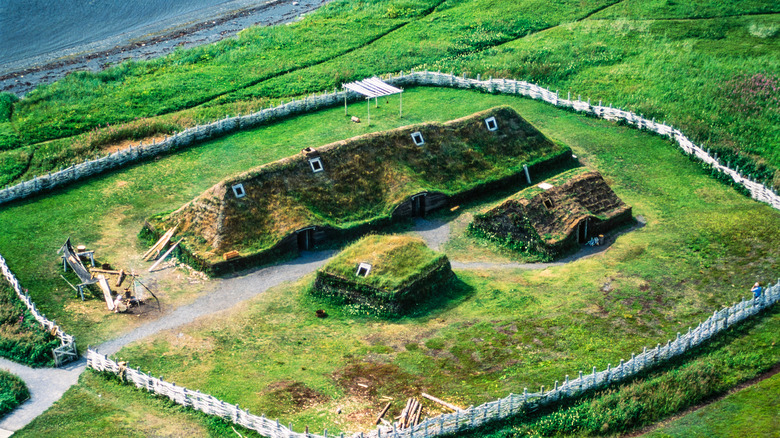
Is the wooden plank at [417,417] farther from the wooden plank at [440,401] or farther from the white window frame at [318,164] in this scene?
the white window frame at [318,164]

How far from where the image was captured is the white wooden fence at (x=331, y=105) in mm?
60062

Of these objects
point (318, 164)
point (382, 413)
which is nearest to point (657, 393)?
point (382, 413)

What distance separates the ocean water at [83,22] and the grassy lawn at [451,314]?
39.1 meters

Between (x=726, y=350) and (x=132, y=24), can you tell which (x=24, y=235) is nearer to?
(x=726, y=350)

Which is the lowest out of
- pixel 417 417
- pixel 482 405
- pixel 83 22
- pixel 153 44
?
pixel 417 417

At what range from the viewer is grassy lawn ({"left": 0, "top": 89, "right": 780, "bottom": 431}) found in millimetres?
40938

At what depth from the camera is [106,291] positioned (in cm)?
4859

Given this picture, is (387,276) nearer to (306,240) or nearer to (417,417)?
(306,240)

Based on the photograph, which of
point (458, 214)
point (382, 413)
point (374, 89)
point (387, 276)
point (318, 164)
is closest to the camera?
point (382, 413)

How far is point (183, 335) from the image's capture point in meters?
45.7

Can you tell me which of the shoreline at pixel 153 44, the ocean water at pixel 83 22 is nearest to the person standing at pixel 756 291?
the shoreline at pixel 153 44

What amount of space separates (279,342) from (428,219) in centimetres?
1696

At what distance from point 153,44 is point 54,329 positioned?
192 ft

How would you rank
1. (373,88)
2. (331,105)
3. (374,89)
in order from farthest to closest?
(331,105) < (373,88) < (374,89)
